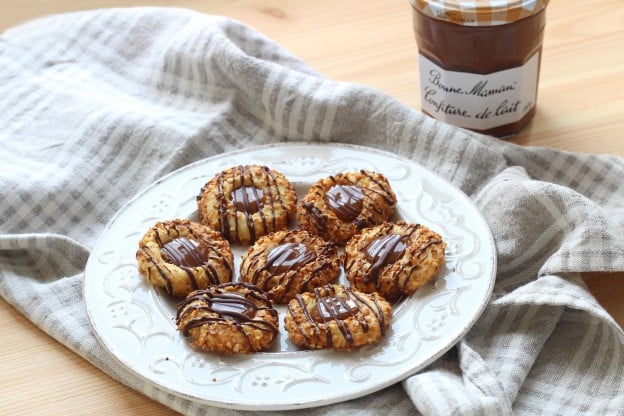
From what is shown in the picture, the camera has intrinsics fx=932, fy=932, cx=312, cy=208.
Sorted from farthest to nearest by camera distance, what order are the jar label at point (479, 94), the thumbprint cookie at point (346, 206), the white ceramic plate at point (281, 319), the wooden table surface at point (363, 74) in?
1. the jar label at point (479, 94)
2. the thumbprint cookie at point (346, 206)
3. the wooden table surface at point (363, 74)
4. the white ceramic plate at point (281, 319)

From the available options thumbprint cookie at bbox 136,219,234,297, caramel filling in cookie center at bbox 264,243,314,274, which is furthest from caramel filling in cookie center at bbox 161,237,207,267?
caramel filling in cookie center at bbox 264,243,314,274

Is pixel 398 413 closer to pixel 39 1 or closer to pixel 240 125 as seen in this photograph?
pixel 240 125

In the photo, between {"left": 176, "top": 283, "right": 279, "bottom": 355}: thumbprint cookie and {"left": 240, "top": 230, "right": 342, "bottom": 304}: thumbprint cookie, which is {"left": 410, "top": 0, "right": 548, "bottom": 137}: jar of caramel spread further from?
{"left": 176, "top": 283, "right": 279, "bottom": 355}: thumbprint cookie

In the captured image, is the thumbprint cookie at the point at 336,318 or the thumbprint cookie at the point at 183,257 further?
the thumbprint cookie at the point at 183,257

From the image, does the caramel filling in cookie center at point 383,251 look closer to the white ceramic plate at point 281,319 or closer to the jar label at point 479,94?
the white ceramic plate at point 281,319

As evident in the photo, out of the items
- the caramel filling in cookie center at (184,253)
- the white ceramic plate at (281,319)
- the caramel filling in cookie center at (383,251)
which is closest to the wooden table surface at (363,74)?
the white ceramic plate at (281,319)

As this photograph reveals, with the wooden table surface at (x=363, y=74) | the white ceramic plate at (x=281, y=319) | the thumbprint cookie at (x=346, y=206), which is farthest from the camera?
the thumbprint cookie at (x=346, y=206)

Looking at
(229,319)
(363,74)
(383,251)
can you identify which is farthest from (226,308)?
(363,74)

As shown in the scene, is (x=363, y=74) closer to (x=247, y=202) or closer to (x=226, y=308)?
(x=247, y=202)
